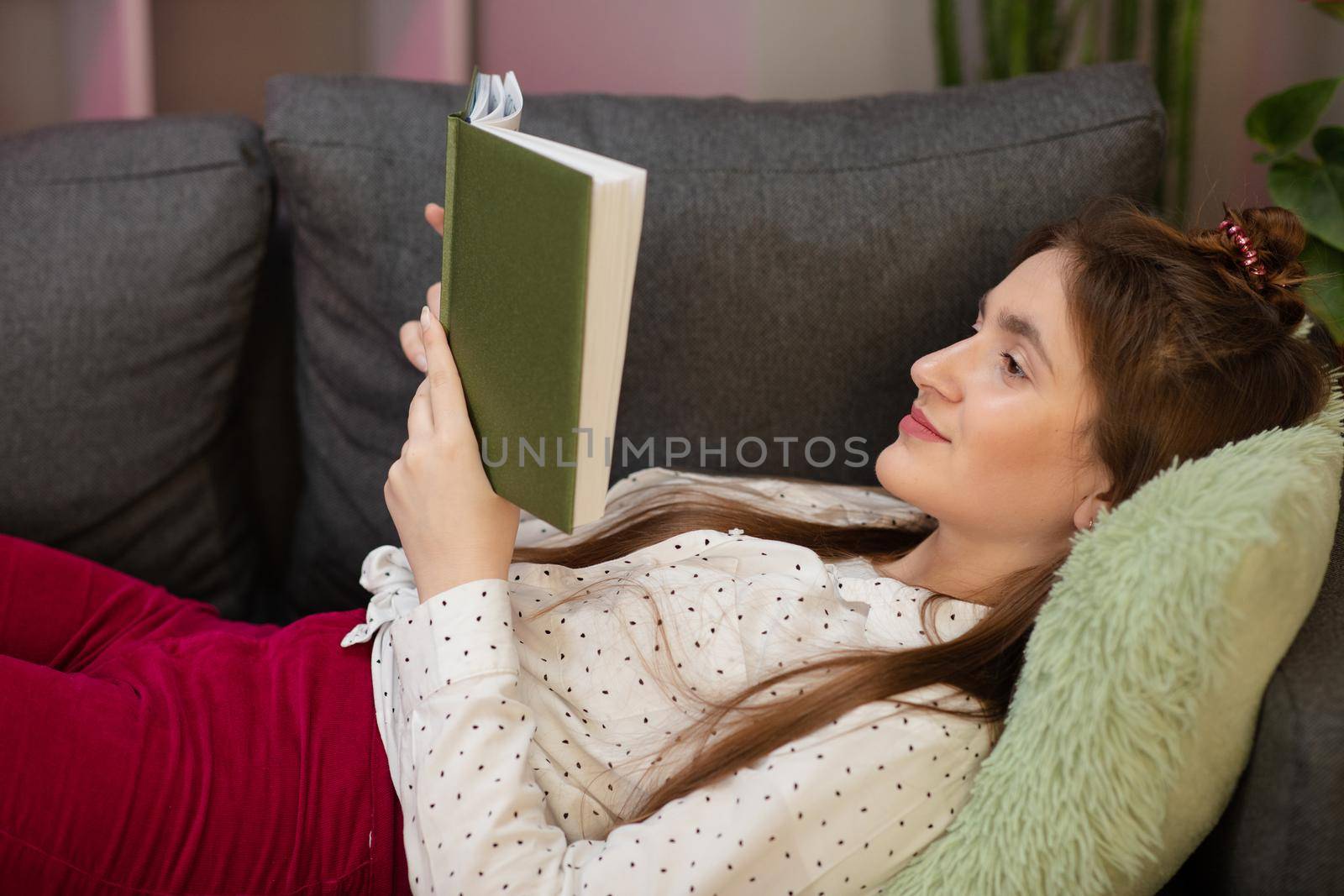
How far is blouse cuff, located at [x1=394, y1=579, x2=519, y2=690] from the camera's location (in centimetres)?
82

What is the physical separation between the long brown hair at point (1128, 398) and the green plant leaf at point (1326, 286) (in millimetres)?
210

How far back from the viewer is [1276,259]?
36.2 inches

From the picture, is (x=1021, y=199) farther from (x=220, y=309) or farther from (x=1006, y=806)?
(x=220, y=309)

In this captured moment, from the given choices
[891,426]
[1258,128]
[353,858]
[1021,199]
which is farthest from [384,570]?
[1258,128]

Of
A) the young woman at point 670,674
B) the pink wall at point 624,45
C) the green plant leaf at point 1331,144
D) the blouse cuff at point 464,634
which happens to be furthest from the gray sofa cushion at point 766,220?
the pink wall at point 624,45

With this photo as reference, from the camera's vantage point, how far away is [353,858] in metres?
0.89

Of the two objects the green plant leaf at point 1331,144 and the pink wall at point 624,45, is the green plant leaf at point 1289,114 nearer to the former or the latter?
the green plant leaf at point 1331,144

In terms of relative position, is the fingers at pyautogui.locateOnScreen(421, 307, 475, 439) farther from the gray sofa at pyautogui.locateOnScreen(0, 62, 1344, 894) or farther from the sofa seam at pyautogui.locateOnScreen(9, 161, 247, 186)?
the sofa seam at pyautogui.locateOnScreen(9, 161, 247, 186)

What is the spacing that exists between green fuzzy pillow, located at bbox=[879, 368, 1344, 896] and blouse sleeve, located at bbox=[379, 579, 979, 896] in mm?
42

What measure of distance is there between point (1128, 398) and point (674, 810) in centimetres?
49

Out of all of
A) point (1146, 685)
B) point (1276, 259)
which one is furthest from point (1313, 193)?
point (1146, 685)

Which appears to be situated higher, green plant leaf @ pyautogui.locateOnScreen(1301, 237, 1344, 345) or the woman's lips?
green plant leaf @ pyautogui.locateOnScreen(1301, 237, 1344, 345)

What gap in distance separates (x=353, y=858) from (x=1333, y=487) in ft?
2.69

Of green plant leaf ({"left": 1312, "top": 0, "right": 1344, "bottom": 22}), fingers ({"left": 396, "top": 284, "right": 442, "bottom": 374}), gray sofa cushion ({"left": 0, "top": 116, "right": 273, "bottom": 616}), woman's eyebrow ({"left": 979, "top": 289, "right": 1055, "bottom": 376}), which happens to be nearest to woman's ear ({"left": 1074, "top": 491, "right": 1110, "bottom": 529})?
woman's eyebrow ({"left": 979, "top": 289, "right": 1055, "bottom": 376})
